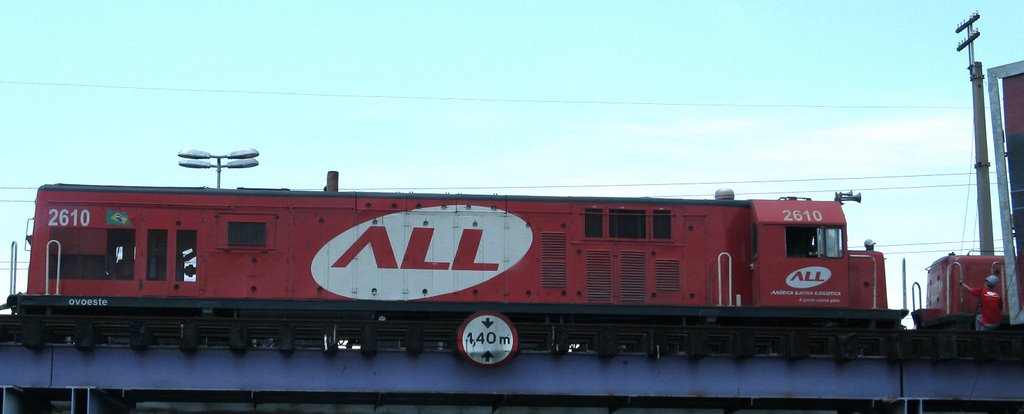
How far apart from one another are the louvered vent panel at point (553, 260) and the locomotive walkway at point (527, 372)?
1.69 meters

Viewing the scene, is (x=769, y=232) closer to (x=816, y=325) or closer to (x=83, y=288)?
(x=816, y=325)

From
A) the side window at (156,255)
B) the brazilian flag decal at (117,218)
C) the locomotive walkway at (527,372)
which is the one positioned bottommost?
the locomotive walkway at (527,372)

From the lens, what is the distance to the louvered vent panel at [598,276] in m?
26.3

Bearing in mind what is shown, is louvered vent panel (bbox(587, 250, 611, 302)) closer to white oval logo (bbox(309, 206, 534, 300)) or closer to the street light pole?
white oval logo (bbox(309, 206, 534, 300))

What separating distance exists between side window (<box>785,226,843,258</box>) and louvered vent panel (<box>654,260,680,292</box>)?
2401 millimetres

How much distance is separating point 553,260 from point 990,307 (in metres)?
9.24

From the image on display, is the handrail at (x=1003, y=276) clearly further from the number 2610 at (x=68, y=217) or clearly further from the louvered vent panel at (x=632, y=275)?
the number 2610 at (x=68, y=217)

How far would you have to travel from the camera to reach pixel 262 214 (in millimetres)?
25906

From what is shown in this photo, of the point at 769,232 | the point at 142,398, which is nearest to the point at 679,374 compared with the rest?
the point at 769,232

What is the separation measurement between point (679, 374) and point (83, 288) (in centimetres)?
1222

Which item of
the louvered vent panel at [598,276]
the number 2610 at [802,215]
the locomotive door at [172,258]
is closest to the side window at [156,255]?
the locomotive door at [172,258]

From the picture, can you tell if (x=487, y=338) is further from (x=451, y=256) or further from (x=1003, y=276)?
(x=1003, y=276)

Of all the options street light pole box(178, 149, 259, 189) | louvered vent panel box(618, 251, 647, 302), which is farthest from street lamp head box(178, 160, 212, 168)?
louvered vent panel box(618, 251, 647, 302)

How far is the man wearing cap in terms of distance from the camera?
25734 millimetres
